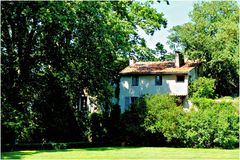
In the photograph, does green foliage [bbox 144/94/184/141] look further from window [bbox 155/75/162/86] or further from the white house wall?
window [bbox 155/75/162/86]

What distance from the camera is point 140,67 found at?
5262 cm

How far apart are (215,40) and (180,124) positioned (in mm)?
19129

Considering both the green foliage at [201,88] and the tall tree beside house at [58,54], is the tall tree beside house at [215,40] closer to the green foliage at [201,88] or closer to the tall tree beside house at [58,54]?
the green foliage at [201,88]

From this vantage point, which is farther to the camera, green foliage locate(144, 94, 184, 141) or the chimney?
the chimney

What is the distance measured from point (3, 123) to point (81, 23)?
7.97 metres

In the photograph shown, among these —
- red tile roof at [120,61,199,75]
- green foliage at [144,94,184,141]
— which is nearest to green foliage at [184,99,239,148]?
green foliage at [144,94,184,141]

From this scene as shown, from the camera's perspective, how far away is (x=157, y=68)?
50.7 metres

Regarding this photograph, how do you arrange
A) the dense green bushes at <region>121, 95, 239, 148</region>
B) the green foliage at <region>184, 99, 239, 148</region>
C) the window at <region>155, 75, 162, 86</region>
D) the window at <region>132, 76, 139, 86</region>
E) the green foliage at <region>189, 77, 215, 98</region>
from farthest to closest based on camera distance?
the window at <region>132, 76, 139, 86</region>, the window at <region>155, 75, 162, 86</region>, the green foliage at <region>189, 77, 215, 98</region>, the dense green bushes at <region>121, 95, 239, 148</region>, the green foliage at <region>184, 99, 239, 148</region>

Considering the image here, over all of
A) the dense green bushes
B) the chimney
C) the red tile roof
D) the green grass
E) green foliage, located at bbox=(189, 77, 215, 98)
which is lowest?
the green grass

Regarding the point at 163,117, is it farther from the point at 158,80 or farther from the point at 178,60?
the point at 178,60

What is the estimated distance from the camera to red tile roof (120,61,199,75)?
4890 centimetres

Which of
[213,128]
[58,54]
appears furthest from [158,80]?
[58,54]

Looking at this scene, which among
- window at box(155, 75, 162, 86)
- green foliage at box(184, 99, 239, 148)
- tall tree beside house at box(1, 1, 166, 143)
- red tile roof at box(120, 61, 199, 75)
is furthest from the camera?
window at box(155, 75, 162, 86)

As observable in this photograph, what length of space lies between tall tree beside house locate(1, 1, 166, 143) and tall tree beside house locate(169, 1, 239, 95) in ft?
47.9
